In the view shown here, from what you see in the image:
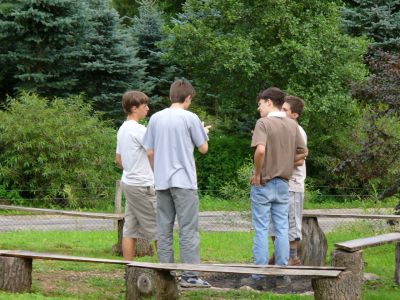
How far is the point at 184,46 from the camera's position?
2992cm

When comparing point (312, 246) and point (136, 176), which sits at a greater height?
point (136, 176)

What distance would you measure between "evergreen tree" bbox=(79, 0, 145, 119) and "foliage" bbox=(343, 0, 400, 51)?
8495mm

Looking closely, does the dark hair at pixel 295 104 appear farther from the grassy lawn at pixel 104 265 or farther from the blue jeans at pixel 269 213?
the grassy lawn at pixel 104 265

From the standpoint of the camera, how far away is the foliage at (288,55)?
28.8 m

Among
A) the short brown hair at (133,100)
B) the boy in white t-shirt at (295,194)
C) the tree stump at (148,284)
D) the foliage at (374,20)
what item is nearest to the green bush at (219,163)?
the foliage at (374,20)

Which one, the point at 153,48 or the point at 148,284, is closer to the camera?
the point at 148,284

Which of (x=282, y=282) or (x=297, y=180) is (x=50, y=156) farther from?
(x=282, y=282)

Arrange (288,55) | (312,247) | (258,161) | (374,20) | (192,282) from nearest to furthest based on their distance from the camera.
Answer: (192,282), (258,161), (312,247), (288,55), (374,20)

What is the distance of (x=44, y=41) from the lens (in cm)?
2936

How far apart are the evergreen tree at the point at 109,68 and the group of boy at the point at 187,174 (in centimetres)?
2030

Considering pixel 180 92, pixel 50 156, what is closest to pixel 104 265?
pixel 180 92

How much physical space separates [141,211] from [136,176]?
1.25 feet

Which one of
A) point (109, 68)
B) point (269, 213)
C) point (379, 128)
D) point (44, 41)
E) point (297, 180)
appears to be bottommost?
point (269, 213)

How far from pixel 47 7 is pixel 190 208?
2095cm
